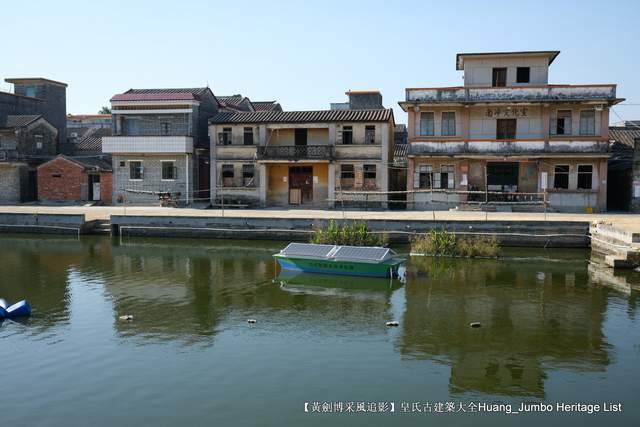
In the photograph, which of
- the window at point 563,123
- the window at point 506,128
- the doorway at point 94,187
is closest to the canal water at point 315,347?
the window at point 563,123

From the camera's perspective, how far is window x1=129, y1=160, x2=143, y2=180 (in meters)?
42.2

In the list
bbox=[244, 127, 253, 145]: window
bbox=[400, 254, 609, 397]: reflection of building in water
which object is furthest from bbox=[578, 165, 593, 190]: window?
bbox=[244, 127, 253, 145]: window

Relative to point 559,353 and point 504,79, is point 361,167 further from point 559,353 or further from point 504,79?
point 559,353

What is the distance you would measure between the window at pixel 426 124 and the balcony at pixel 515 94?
3.45ft

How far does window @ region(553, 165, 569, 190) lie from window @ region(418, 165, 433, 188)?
6.99m

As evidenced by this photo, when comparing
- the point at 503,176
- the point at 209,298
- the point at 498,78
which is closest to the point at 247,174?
the point at 503,176

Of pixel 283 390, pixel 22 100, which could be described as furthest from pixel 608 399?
pixel 22 100

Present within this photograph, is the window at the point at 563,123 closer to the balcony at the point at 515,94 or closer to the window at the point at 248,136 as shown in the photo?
the balcony at the point at 515,94

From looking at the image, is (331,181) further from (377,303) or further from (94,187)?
(377,303)

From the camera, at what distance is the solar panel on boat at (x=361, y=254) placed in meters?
21.6

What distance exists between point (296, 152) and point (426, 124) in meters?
8.08

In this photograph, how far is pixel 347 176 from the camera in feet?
130

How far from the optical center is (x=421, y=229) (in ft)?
95.2

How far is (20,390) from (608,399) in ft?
33.9
